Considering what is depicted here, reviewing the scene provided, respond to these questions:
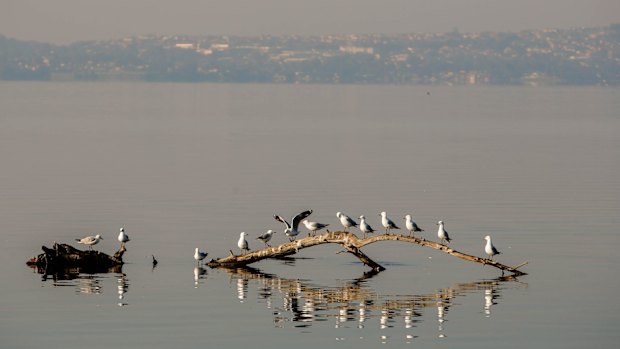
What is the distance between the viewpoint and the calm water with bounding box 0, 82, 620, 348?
30.5m

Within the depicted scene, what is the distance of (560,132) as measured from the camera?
127 metres

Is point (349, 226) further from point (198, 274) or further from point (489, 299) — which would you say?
point (489, 299)

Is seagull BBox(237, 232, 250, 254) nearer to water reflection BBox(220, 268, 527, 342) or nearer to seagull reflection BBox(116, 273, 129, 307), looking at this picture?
water reflection BBox(220, 268, 527, 342)

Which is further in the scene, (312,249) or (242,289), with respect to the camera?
(312,249)

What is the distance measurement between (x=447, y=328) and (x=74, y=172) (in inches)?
1844

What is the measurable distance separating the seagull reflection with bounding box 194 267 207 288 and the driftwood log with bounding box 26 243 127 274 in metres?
2.29

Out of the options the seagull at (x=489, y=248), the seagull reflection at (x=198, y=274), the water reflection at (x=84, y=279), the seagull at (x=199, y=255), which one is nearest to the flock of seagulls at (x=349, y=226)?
the seagull at (x=489, y=248)

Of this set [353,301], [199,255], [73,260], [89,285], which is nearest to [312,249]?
[199,255]

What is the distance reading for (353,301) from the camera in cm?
3341


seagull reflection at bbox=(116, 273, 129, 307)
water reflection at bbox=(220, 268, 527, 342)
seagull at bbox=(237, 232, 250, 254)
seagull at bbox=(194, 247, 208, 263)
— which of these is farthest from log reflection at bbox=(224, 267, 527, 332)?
seagull reflection at bbox=(116, 273, 129, 307)

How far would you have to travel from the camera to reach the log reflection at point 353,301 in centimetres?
3122

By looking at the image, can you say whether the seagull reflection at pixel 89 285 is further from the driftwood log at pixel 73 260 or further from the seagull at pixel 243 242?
the seagull at pixel 243 242

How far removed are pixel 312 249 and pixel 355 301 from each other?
10.4 meters

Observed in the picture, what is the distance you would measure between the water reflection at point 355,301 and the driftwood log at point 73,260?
3.84 meters
